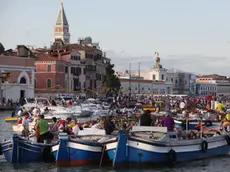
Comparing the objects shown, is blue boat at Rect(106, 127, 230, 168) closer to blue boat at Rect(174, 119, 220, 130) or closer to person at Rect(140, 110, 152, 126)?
person at Rect(140, 110, 152, 126)

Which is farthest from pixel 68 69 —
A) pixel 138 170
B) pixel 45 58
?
pixel 138 170

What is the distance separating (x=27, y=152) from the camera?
2052 centimetres

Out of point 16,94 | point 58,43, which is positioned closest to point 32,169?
point 16,94

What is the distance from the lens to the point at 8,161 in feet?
A: 68.2

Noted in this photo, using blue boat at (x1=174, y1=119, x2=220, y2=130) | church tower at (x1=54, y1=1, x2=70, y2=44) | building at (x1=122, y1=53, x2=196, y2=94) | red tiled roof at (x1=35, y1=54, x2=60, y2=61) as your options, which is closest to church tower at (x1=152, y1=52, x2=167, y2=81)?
building at (x1=122, y1=53, x2=196, y2=94)

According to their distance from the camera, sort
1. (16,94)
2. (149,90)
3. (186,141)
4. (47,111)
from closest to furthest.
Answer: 1. (186,141)
2. (47,111)
3. (16,94)
4. (149,90)

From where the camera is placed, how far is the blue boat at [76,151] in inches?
770

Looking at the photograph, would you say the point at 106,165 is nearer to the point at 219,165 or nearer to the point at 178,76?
the point at 219,165

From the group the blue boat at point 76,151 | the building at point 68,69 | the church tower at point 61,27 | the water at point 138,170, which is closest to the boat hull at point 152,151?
the water at point 138,170

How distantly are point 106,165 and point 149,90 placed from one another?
121m

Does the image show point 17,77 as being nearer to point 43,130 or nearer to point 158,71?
point 43,130

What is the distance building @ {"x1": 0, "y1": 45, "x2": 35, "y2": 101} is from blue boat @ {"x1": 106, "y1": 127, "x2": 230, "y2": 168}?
159ft

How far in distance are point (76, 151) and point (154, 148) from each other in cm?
264

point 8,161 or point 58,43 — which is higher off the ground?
point 58,43
